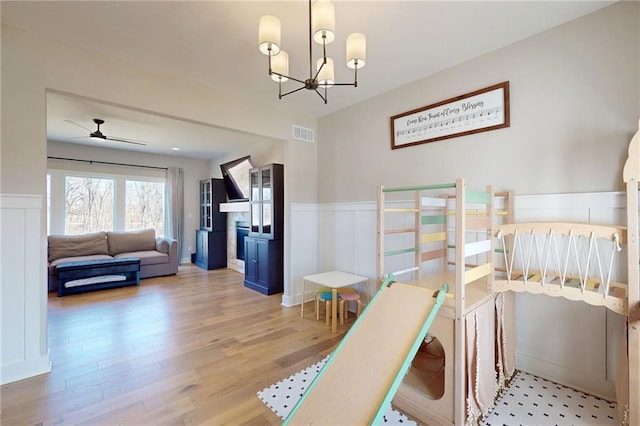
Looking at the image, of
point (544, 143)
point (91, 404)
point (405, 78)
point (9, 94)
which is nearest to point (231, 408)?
Answer: point (91, 404)

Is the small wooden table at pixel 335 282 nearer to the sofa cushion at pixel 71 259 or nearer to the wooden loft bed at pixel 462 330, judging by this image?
the wooden loft bed at pixel 462 330

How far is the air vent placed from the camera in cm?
360

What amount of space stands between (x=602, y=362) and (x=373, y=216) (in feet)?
6.66

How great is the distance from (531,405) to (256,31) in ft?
10.2

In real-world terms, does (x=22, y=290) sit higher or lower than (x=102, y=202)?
lower

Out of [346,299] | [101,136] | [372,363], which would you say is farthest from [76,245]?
[372,363]

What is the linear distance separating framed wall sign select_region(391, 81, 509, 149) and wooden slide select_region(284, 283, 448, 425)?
4.98 ft

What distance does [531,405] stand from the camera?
66.8 inches

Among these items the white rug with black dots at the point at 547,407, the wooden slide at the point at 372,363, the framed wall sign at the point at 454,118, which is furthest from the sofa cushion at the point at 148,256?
the white rug with black dots at the point at 547,407

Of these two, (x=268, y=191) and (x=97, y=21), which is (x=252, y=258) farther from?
(x=97, y=21)

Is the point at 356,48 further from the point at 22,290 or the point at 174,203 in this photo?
the point at 174,203

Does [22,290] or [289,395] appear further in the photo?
[22,290]

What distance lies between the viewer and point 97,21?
1.91m

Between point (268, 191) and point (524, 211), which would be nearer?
point (524, 211)
